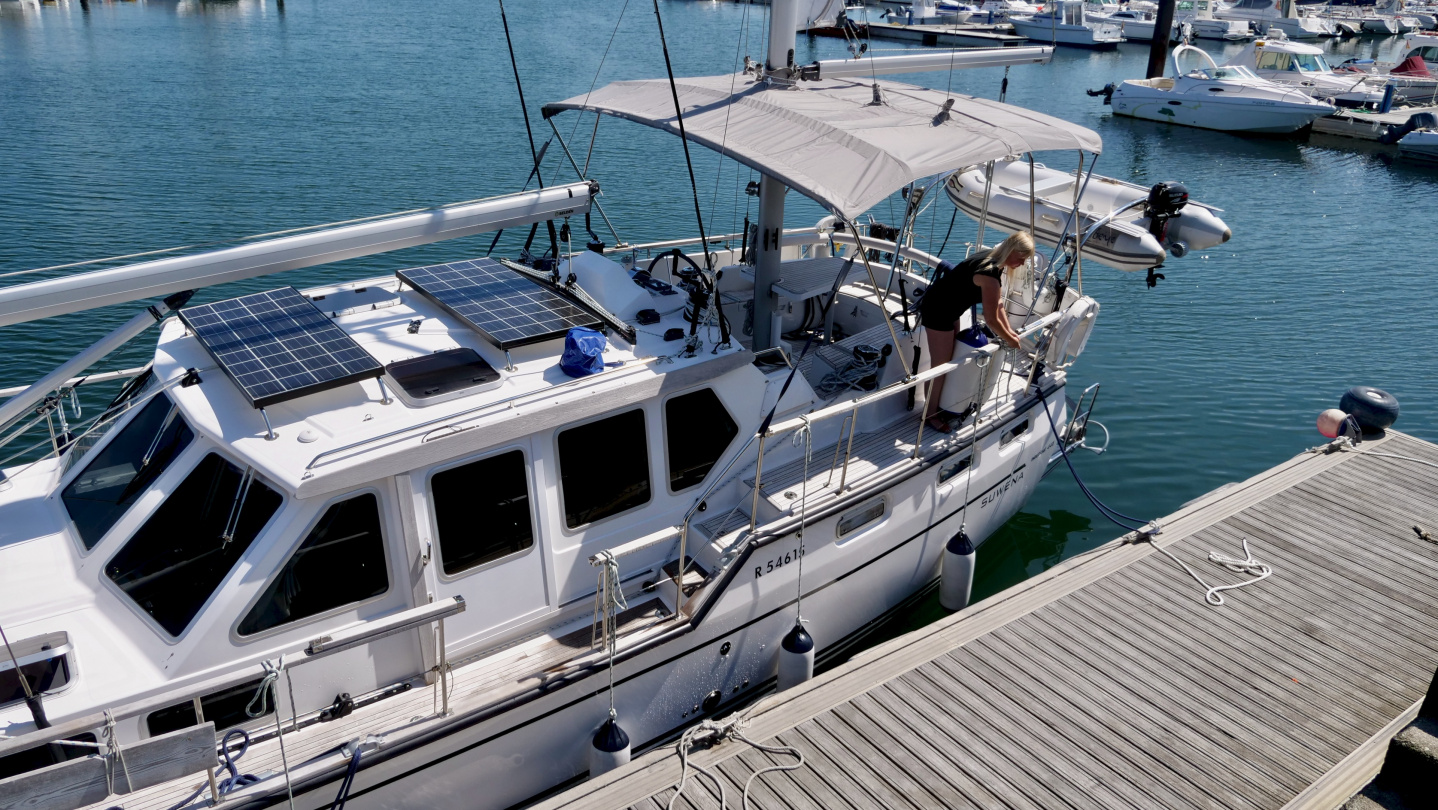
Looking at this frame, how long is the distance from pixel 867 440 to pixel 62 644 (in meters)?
5.88

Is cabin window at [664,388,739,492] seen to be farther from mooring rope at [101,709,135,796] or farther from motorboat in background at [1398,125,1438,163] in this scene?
motorboat in background at [1398,125,1438,163]

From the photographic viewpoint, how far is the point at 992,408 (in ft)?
29.9

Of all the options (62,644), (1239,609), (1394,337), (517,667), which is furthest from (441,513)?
(1394,337)

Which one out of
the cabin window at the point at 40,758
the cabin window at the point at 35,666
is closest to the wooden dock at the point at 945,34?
the cabin window at the point at 35,666

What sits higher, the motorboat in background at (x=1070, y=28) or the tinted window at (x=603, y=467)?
the motorboat in background at (x=1070, y=28)

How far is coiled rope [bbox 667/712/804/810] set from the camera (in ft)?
19.7

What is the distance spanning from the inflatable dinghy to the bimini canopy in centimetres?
252

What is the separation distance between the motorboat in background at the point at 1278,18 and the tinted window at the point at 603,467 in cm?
7079

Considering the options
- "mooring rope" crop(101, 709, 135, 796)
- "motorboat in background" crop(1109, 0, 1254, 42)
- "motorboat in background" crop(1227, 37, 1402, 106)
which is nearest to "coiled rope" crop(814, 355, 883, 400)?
"mooring rope" crop(101, 709, 135, 796)

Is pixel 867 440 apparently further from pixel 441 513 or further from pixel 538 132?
pixel 538 132

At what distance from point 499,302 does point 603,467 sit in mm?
1558

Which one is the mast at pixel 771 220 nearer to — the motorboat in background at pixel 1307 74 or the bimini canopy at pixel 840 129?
the bimini canopy at pixel 840 129

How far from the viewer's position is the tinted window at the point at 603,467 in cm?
659

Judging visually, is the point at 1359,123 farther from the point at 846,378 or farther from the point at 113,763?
the point at 113,763
